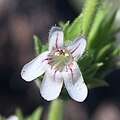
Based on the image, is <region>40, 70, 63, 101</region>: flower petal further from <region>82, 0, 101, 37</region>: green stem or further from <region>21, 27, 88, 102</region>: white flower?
<region>82, 0, 101, 37</region>: green stem

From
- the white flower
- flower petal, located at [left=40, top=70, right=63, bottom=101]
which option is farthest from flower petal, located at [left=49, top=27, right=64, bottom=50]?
flower petal, located at [left=40, top=70, right=63, bottom=101]

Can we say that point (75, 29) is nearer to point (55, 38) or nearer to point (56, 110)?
point (55, 38)

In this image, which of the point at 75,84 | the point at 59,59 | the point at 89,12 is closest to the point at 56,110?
the point at 59,59

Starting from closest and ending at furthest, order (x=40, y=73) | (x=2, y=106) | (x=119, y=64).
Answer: (x=40, y=73) → (x=119, y=64) → (x=2, y=106)

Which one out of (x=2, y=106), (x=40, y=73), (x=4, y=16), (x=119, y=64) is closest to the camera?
(x=40, y=73)

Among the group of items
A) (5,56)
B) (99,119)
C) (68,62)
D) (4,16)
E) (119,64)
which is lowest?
(99,119)

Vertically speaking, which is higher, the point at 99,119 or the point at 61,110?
the point at 61,110

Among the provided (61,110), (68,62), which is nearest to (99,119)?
(61,110)

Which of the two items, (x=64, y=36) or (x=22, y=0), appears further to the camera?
(x=22, y=0)

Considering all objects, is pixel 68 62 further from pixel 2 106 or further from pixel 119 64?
pixel 2 106
